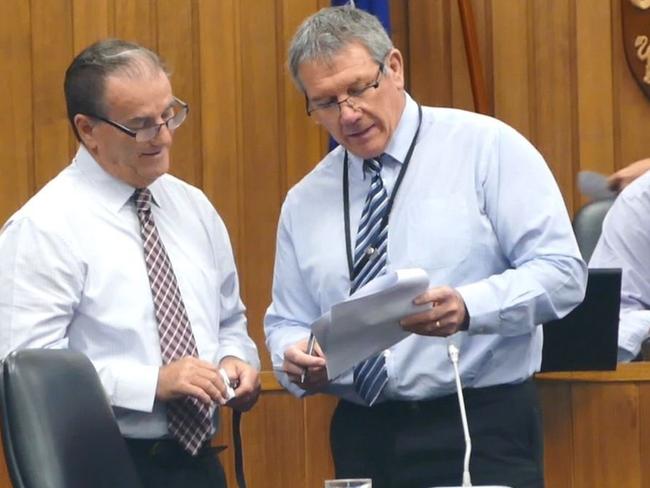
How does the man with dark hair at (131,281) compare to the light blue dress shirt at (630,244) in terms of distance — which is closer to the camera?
the man with dark hair at (131,281)

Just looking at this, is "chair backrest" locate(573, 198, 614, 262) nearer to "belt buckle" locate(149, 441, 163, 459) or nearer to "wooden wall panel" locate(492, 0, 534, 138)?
"wooden wall panel" locate(492, 0, 534, 138)

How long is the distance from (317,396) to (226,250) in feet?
1.78

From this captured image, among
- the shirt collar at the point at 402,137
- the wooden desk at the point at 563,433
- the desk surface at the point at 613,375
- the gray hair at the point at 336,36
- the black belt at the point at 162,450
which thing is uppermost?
the gray hair at the point at 336,36

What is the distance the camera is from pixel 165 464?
3.22 m

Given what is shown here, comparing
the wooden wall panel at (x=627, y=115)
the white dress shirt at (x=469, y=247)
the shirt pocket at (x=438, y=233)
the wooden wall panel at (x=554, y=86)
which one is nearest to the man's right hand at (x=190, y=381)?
the white dress shirt at (x=469, y=247)

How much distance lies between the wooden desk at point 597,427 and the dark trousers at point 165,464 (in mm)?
988

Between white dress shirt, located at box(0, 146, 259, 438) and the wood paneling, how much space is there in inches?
85.1

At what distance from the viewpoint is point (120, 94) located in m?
3.29

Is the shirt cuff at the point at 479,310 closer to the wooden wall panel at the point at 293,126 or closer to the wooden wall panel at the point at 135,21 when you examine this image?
the wooden wall panel at the point at 293,126

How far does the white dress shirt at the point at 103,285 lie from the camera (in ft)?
10.2

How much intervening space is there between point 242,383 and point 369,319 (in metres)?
0.51

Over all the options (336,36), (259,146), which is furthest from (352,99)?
(259,146)

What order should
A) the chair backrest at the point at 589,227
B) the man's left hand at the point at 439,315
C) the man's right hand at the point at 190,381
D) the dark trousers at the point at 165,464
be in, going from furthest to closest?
the chair backrest at the point at 589,227 < the dark trousers at the point at 165,464 < the man's right hand at the point at 190,381 < the man's left hand at the point at 439,315

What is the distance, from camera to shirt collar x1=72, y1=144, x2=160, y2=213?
131 inches
